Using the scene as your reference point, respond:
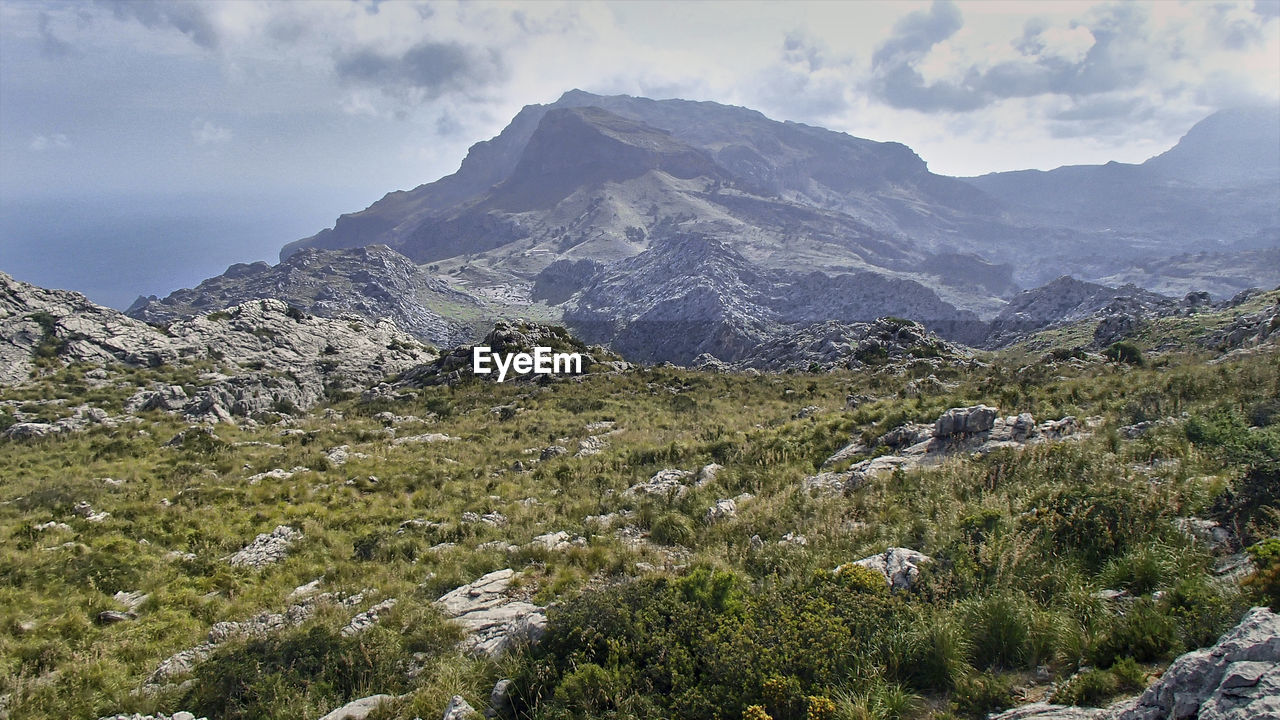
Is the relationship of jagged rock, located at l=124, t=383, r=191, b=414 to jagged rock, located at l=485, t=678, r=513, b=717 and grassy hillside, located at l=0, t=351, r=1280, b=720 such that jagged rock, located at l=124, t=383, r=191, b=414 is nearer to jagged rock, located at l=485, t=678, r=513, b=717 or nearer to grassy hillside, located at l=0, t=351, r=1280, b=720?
grassy hillside, located at l=0, t=351, r=1280, b=720

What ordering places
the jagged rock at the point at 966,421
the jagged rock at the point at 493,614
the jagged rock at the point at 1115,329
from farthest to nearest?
1. the jagged rock at the point at 1115,329
2. the jagged rock at the point at 966,421
3. the jagged rock at the point at 493,614

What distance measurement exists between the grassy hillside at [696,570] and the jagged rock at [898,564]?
8.2 inches

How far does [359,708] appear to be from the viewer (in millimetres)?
6070

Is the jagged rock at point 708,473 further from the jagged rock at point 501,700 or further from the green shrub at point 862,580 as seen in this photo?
the jagged rock at point 501,700

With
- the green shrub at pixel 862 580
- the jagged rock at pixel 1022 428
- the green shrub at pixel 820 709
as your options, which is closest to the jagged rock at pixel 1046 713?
the green shrub at pixel 820 709

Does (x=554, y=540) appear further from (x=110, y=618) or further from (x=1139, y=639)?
(x=1139, y=639)

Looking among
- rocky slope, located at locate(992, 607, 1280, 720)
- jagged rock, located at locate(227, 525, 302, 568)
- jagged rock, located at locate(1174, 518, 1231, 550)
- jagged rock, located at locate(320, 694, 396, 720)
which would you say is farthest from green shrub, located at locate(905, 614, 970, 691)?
jagged rock, located at locate(227, 525, 302, 568)

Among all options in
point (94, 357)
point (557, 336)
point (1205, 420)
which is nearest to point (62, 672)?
point (1205, 420)

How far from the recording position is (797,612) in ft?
19.3

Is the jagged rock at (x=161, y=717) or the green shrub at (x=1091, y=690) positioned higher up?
the green shrub at (x=1091, y=690)

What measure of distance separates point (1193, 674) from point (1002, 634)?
5.75 ft

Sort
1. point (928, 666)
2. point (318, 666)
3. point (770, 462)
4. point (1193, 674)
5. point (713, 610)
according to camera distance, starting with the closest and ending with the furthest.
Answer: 1. point (1193, 674)
2. point (928, 666)
3. point (713, 610)
4. point (318, 666)
5. point (770, 462)

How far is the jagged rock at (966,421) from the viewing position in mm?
13008

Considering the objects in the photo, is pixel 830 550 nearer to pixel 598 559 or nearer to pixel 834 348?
pixel 598 559
